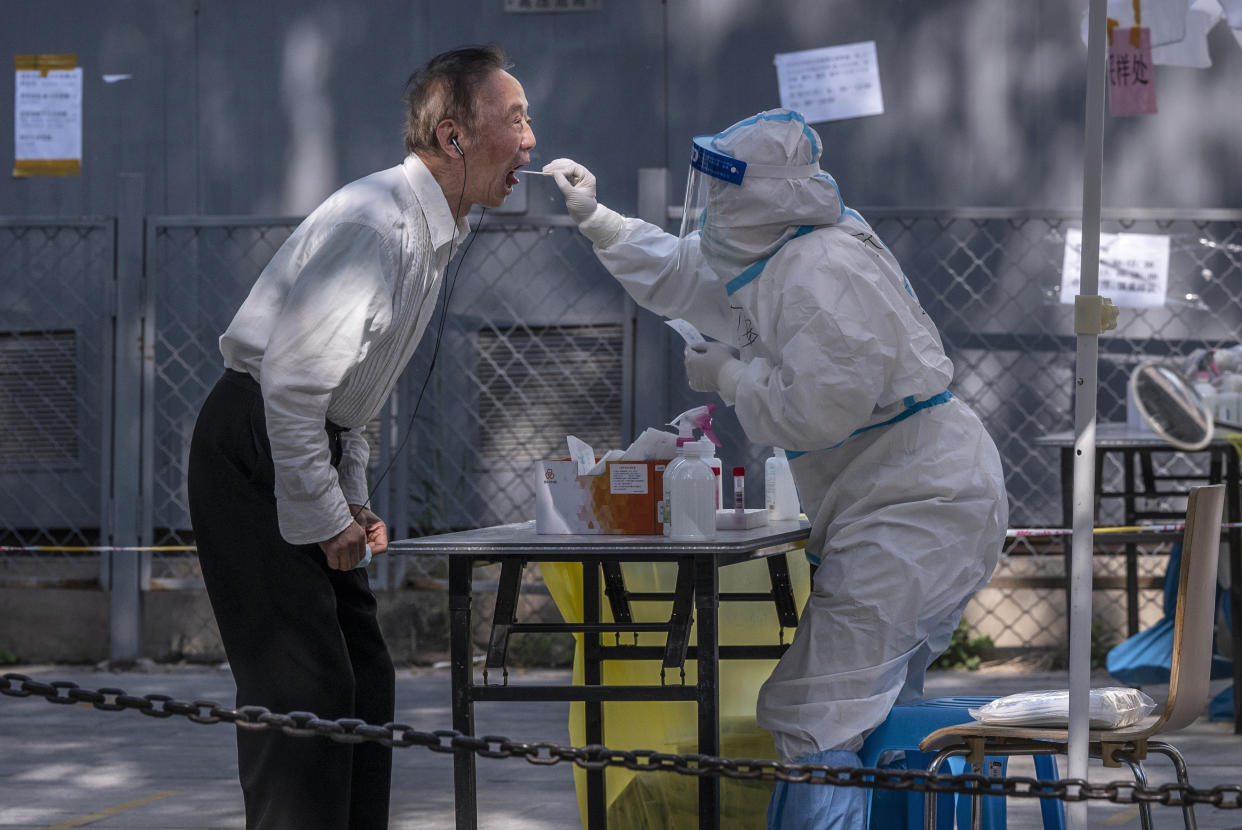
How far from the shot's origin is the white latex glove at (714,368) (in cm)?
333

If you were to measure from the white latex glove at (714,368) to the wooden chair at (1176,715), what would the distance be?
3.01 ft

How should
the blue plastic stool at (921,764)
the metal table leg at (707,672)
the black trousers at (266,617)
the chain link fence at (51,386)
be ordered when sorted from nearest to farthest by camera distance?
the black trousers at (266,617) → the metal table leg at (707,672) → the blue plastic stool at (921,764) → the chain link fence at (51,386)

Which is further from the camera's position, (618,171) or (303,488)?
(618,171)

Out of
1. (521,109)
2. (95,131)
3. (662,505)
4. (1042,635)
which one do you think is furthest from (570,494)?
(95,131)

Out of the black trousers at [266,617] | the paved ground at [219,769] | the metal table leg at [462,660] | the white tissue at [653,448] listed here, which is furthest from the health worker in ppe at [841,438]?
the paved ground at [219,769]

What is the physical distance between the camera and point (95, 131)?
6.97 meters

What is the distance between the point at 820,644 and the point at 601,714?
688mm

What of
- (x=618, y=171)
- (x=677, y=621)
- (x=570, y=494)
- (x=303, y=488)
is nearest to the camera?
(x=303, y=488)

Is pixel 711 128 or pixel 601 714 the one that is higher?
pixel 711 128

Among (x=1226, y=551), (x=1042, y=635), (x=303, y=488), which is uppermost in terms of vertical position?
(x=303, y=488)

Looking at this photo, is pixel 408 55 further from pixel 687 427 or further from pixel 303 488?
pixel 303 488

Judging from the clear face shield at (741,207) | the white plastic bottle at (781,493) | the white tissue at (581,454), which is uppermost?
the clear face shield at (741,207)

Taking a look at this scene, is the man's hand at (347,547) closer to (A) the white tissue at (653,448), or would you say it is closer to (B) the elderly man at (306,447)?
(B) the elderly man at (306,447)

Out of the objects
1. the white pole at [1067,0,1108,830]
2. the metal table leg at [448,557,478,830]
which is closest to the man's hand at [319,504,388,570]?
the metal table leg at [448,557,478,830]
